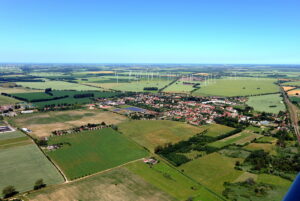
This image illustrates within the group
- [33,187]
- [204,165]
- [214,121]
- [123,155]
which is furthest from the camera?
[214,121]

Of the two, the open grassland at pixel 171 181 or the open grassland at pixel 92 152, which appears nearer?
the open grassland at pixel 171 181

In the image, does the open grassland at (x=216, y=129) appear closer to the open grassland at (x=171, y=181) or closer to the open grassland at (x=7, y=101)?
the open grassland at (x=171, y=181)

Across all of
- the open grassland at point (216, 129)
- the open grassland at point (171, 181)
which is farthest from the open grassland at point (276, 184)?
the open grassland at point (216, 129)

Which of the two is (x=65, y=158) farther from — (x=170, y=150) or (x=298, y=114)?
(x=298, y=114)

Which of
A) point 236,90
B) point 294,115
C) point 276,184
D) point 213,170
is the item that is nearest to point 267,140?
point 276,184

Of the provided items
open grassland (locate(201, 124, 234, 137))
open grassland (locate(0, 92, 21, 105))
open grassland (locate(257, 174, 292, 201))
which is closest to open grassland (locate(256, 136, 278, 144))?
open grassland (locate(201, 124, 234, 137))

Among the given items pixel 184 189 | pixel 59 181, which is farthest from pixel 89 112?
pixel 184 189

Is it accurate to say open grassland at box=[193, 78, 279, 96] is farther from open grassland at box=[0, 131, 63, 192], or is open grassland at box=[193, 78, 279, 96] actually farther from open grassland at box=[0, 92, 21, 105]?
open grassland at box=[0, 131, 63, 192]
